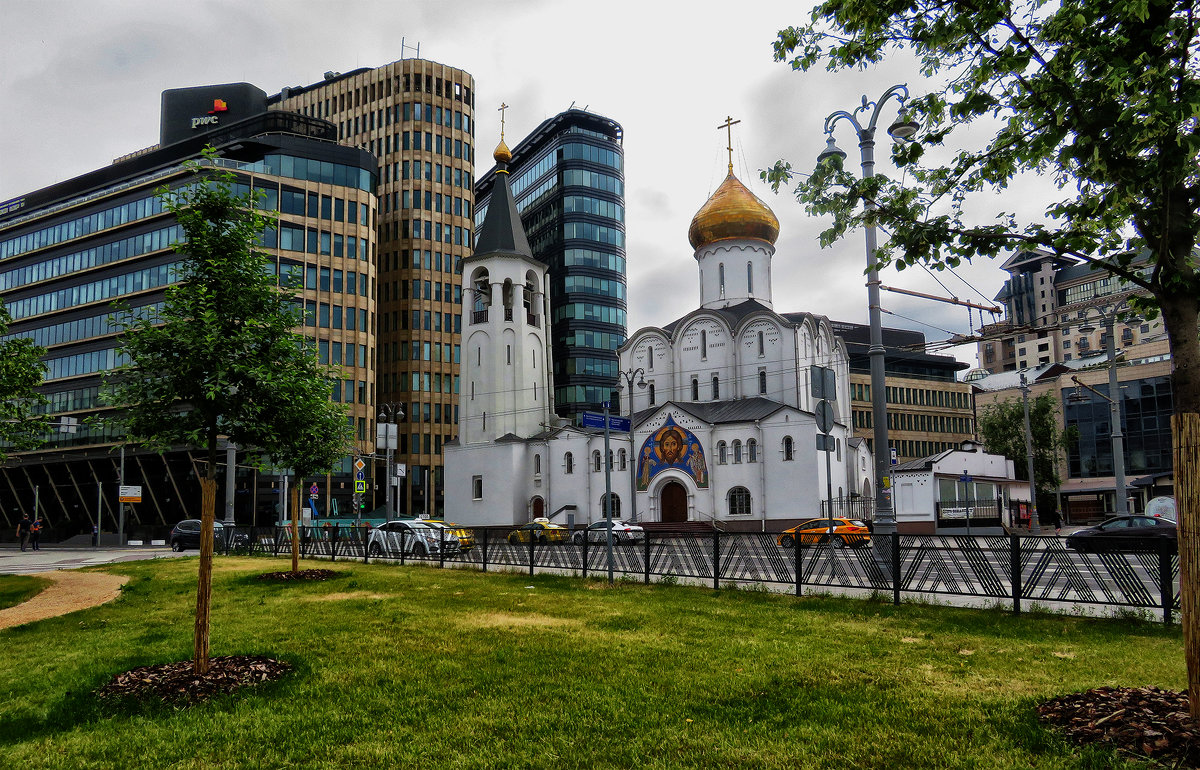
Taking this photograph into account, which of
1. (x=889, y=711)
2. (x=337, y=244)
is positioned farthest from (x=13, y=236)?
(x=889, y=711)

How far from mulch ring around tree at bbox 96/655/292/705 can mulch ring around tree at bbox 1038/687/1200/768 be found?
7536mm

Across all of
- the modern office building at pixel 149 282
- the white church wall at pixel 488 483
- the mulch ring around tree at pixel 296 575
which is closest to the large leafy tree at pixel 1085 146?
the mulch ring around tree at pixel 296 575

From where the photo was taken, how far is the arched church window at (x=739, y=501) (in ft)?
157

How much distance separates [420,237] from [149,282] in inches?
989

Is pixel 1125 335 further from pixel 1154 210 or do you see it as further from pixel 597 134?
pixel 1154 210

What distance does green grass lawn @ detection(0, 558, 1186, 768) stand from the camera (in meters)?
6.23

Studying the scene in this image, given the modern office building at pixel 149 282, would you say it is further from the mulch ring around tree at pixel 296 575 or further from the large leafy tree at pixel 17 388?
the mulch ring around tree at pixel 296 575

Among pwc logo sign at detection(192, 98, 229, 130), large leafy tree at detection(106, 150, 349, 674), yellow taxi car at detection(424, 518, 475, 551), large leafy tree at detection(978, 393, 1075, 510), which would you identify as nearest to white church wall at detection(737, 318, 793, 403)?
large leafy tree at detection(978, 393, 1075, 510)

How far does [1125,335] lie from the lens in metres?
88.4

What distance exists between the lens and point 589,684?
8.17 metres

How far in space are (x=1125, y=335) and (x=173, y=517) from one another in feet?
309

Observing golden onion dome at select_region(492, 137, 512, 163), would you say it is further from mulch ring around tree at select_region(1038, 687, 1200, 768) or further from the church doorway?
mulch ring around tree at select_region(1038, 687, 1200, 768)

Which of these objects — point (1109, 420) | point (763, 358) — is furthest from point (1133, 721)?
point (1109, 420)

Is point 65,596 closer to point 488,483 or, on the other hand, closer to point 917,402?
point 488,483
